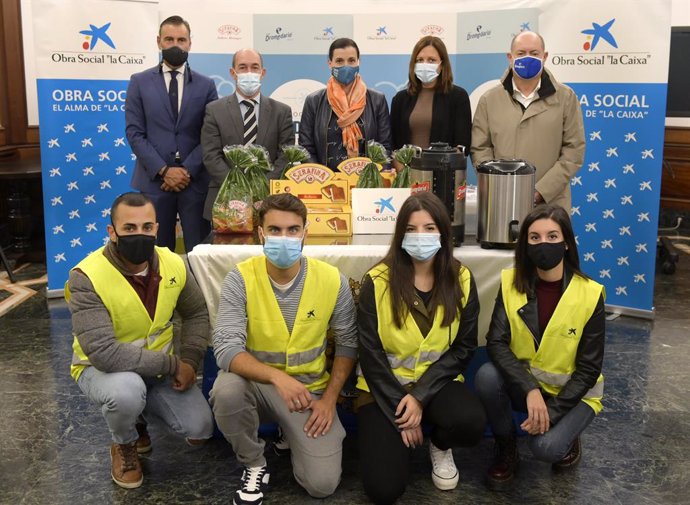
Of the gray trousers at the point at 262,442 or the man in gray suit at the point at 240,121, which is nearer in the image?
the gray trousers at the point at 262,442

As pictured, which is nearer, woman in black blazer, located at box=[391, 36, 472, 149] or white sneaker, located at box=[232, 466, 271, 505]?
white sneaker, located at box=[232, 466, 271, 505]

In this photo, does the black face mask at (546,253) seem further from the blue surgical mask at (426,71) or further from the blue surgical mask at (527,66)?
the blue surgical mask at (426,71)

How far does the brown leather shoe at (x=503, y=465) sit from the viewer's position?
2.95 m

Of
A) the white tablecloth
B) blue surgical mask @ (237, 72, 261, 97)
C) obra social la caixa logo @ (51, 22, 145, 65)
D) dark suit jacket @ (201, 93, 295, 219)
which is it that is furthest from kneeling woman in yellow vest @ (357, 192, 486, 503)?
obra social la caixa logo @ (51, 22, 145, 65)

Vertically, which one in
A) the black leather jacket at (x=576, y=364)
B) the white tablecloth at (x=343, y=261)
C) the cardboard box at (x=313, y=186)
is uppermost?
the cardboard box at (x=313, y=186)

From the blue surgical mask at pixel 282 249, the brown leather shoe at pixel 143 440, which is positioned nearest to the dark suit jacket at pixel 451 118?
the blue surgical mask at pixel 282 249

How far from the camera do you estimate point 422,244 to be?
9.43 ft

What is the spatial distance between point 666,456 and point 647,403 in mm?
580

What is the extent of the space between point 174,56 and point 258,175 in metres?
1.25

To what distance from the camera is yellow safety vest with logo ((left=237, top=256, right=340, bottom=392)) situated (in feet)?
9.55

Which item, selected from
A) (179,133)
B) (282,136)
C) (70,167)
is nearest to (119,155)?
(70,167)

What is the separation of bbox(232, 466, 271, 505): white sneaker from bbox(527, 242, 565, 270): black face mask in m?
1.19

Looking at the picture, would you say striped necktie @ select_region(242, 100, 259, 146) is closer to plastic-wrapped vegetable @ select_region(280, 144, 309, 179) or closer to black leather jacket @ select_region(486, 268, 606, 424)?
A: plastic-wrapped vegetable @ select_region(280, 144, 309, 179)

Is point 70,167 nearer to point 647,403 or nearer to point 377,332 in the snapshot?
point 377,332
